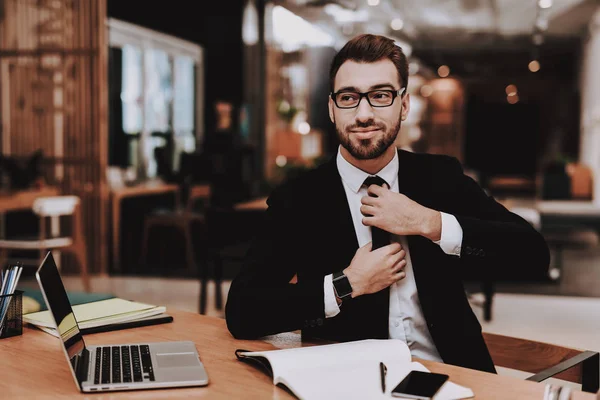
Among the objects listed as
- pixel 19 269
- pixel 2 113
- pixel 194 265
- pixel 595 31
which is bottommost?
pixel 194 265

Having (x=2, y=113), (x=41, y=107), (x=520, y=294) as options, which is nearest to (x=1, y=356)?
(x=520, y=294)

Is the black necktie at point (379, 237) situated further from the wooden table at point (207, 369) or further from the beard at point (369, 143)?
the wooden table at point (207, 369)

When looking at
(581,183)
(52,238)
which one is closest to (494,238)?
(52,238)

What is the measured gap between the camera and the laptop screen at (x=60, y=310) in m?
1.35

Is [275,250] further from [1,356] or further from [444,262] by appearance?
[1,356]

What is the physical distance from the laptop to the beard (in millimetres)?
668

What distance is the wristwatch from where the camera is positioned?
1651 millimetres

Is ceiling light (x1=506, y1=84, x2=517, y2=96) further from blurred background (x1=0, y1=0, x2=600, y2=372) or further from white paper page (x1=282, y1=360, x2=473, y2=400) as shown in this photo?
white paper page (x1=282, y1=360, x2=473, y2=400)

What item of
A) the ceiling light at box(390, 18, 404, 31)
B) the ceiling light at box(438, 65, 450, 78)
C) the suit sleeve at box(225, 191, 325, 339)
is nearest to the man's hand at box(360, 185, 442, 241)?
the suit sleeve at box(225, 191, 325, 339)

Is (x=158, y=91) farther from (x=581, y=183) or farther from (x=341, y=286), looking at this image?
(x=341, y=286)

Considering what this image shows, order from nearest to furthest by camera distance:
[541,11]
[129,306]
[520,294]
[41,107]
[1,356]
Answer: [1,356]
[129,306]
[520,294]
[41,107]
[541,11]

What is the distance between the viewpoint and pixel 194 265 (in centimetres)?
768

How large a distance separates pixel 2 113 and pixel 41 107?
1.97 ft

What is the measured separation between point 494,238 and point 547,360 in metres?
0.34
